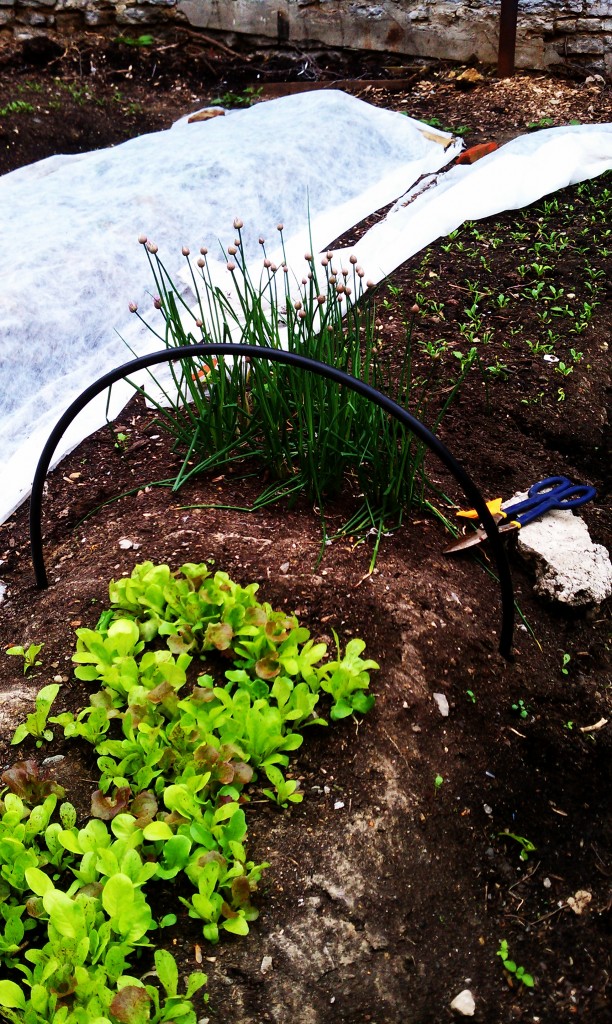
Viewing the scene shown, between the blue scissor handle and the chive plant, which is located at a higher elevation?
the chive plant

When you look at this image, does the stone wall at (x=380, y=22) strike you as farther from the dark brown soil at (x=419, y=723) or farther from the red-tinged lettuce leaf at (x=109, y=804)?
the red-tinged lettuce leaf at (x=109, y=804)

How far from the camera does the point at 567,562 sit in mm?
1911

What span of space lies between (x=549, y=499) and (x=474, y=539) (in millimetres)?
248

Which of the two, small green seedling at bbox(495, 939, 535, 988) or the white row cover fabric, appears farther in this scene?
the white row cover fabric

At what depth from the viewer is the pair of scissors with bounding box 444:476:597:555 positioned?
1939mm

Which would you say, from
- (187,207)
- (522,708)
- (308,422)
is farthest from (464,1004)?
(187,207)

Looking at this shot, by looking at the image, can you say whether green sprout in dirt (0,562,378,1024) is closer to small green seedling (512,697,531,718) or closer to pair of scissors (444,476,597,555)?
small green seedling (512,697,531,718)

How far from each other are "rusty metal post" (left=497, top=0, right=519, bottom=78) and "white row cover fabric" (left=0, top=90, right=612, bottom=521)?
1.00 meters

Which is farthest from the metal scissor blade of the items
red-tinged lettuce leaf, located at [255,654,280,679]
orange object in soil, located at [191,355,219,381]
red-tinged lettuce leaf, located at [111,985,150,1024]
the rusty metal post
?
the rusty metal post

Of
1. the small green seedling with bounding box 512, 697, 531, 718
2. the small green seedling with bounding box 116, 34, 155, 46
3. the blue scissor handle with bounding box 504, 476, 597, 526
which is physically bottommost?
the small green seedling with bounding box 512, 697, 531, 718

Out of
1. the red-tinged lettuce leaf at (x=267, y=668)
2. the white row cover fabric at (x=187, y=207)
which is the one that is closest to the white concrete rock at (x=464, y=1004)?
the red-tinged lettuce leaf at (x=267, y=668)

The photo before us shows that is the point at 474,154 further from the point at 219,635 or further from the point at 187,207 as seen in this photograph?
the point at 219,635

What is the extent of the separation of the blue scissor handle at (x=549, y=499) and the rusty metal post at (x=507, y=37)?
3548 millimetres

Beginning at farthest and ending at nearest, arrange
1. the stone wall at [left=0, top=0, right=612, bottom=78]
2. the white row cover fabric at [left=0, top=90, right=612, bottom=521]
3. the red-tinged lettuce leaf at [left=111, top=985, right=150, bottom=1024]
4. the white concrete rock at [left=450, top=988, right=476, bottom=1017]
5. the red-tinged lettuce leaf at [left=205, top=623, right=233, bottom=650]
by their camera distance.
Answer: the stone wall at [left=0, top=0, right=612, bottom=78] < the white row cover fabric at [left=0, top=90, right=612, bottom=521] < the red-tinged lettuce leaf at [left=205, top=623, right=233, bottom=650] < the white concrete rock at [left=450, top=988, right=476, bottom=1017] < the red-tinged lettuce leaf at [left=111, top=985, right=150, bottom=1024]
